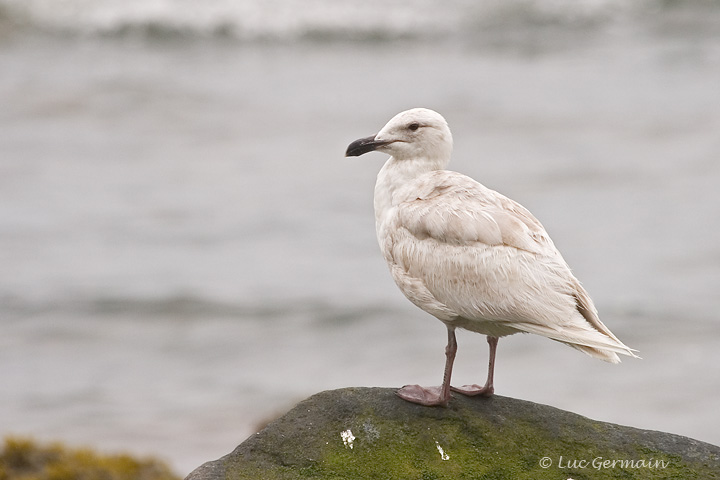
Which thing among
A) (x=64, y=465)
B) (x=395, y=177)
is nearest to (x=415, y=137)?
(x=395, y=177)

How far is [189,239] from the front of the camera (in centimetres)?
1844

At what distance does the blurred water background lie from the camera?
13.8 metres

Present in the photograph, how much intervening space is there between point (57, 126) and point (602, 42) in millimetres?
13603

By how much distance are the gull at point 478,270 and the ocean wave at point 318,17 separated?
21.2 meters

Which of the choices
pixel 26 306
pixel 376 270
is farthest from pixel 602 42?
pixel 26 306

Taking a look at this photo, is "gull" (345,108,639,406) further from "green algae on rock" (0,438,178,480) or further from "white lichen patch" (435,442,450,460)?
"green algae on rock" (0,438,178,480)

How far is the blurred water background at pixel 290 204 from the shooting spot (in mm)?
13844

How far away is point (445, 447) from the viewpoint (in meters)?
6.46

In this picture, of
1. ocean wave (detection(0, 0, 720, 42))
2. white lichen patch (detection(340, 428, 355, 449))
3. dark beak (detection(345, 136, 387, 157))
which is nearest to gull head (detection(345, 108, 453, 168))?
dark beak (detection(345, 136, 387, 157))

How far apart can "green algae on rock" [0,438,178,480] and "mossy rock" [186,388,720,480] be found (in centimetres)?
405

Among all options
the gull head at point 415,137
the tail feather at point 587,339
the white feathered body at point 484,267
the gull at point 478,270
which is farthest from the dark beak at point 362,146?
the tail feather at point 587,339

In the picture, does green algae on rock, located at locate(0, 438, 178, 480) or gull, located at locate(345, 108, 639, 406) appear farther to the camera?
green algae on rock, located at locate(0, 438, 178, 480)

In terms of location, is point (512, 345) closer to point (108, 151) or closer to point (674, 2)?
point (108, 151)

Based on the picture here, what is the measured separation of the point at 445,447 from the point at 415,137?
92.0 inches
